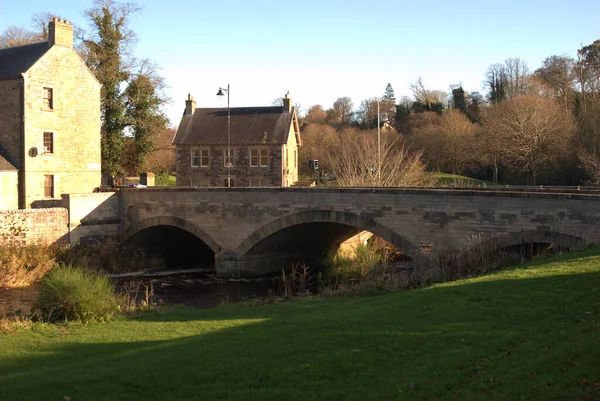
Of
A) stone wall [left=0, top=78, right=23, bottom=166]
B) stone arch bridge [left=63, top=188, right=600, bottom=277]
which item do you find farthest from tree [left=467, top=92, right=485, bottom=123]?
stone wall [left=0, top=78, right=23, bottom=166]

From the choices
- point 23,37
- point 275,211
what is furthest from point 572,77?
point 23,37

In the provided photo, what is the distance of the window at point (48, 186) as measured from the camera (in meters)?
33.9

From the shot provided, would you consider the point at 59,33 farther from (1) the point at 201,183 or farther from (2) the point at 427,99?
(2) the point at 427,99

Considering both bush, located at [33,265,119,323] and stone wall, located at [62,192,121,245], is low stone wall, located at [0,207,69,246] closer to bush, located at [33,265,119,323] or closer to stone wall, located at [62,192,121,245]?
stone wall, located at [62,192,121,245]

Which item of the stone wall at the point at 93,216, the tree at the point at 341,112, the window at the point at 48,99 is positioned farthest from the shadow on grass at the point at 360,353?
the tree at the point at 341,112

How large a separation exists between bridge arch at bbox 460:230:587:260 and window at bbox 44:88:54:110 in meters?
24.1

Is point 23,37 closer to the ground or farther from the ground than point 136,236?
farther from the ground

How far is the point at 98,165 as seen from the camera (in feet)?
120

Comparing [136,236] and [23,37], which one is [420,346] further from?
[23,37]

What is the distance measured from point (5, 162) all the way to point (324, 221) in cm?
1791

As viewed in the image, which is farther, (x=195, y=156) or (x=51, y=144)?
(x=195, y=156)

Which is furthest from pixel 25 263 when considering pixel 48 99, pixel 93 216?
pixel 48 99

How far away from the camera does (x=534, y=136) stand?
44.0 m

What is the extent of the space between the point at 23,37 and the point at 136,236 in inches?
1360
